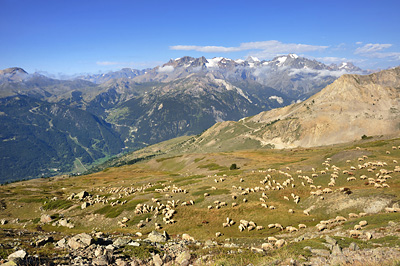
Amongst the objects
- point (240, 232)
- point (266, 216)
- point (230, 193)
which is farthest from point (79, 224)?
point (266, 216)

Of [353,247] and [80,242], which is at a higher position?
[353,247]

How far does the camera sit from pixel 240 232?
41062 mm

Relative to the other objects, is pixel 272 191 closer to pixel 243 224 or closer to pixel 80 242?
pixel 243 224

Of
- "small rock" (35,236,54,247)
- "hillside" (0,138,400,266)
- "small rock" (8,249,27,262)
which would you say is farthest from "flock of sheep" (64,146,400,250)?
"small rock" (8,249,27,262)

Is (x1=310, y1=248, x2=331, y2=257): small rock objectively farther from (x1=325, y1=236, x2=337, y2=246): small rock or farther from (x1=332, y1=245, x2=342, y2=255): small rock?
(x1=325, y1=236, x2=337, y2=246): small rock

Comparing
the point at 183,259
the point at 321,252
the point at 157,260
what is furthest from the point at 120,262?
the point at 321,252

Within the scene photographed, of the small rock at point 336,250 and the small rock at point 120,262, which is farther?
the small rock at point 120,262

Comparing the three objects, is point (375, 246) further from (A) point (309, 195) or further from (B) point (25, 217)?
(B) point (25, 217)

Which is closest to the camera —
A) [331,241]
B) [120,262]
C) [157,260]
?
[120,262]

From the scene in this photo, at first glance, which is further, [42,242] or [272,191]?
[272,191]

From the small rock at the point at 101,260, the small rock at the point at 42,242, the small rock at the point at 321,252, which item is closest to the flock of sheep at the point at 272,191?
the small rock at the point at 321,252

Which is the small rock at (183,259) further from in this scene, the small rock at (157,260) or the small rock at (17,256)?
the small rock at (17,256)

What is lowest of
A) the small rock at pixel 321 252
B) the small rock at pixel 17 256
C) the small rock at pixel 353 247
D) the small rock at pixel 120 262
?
the small rock at pixel 120 262

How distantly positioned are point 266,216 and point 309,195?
1362 centimetres
